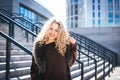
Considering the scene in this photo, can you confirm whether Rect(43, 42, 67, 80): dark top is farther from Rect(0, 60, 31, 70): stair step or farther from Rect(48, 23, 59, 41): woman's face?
Rect(0, 60, 31, 70): stair step

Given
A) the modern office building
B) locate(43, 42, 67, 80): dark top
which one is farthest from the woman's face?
the modern office building

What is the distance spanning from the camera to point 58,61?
143 inches

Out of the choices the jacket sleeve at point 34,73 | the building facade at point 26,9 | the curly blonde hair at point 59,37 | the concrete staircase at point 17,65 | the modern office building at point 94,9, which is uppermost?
the modern office building at point 94,9

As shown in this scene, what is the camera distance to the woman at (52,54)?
143 inches

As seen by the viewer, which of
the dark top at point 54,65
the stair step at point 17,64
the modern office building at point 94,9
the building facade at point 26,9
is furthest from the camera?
the modern office building at point 94,9

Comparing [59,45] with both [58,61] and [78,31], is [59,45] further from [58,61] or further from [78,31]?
[78,31]

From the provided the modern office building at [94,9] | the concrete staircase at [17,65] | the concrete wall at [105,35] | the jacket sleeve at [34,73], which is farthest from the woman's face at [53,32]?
the modern office building at [94,9]

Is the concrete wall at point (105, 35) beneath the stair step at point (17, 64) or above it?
above

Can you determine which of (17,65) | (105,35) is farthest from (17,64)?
(105,35)

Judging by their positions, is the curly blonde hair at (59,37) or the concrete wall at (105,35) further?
the concrete wall at (105,35)

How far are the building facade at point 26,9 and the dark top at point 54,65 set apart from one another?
1219 cm

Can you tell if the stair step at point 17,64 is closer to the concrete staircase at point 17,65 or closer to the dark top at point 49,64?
the concrete staircase at point 17,65

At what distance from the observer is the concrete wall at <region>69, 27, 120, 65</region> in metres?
21.6

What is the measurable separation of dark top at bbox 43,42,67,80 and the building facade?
40.0 ft
